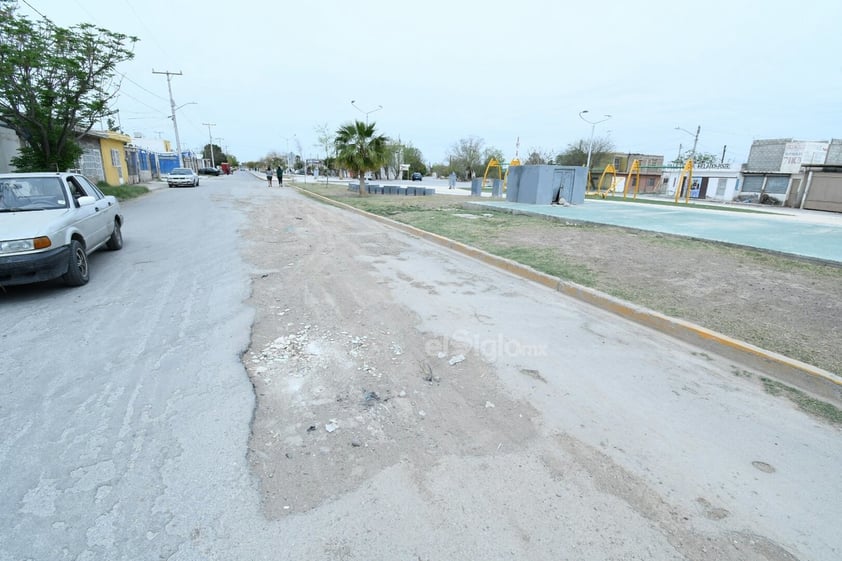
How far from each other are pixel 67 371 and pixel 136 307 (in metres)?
1.63

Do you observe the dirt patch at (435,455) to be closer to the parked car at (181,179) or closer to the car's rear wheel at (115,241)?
the car's rear wheel at (115,241)

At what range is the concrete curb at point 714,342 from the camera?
3.62m

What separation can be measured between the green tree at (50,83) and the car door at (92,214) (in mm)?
10100

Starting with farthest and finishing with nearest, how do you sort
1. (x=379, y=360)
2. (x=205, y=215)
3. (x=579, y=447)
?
(x=205, y=215) → (x=379, y=360) → (x=579, y=447)

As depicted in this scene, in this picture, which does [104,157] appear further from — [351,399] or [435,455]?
[435,455]

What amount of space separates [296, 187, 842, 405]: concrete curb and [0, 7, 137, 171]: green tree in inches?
687

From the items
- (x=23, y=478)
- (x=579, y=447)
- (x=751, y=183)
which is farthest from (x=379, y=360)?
(x=751, y=183)

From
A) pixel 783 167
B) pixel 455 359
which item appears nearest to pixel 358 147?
pixel 455 359

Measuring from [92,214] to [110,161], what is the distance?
87.0 ft

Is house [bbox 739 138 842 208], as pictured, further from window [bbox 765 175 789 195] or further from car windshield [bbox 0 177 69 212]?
car windshield [bbox 0 177 69 212]

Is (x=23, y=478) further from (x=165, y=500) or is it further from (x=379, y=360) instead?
(x=379, y=360)

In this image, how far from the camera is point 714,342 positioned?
4344 millimetres

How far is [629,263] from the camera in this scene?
7.62m

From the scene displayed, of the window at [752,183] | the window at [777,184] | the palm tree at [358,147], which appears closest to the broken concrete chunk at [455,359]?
the palm tree at [358,147]
